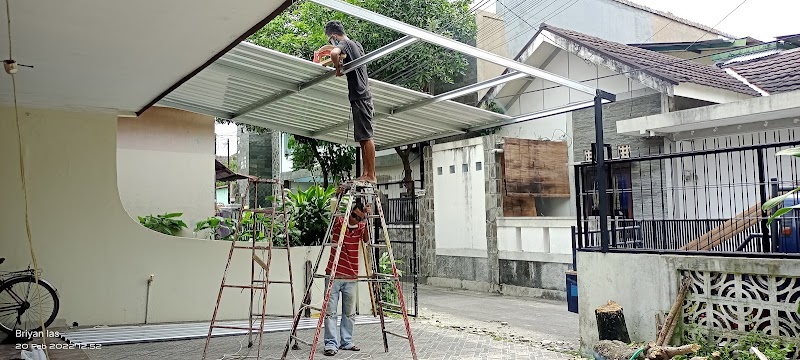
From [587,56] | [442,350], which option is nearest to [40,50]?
[442,350]

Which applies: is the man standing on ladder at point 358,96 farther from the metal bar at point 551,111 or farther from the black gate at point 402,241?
the black gate at point 402,241

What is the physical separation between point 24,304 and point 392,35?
11735 mm

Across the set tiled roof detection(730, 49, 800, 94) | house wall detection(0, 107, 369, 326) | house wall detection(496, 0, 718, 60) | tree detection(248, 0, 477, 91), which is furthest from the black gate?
house wall detection(496, 0, 718, 60)

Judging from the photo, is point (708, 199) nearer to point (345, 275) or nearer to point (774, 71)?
point (774, 71)

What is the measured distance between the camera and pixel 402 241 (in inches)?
474

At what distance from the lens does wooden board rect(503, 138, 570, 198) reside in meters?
15.3

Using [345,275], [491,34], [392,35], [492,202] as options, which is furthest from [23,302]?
[491,34]

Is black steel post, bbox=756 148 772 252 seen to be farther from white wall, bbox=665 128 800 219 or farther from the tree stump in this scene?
white wall, bbox=665 128 800 219

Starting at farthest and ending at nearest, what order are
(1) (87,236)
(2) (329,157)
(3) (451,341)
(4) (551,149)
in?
1. (2) (329,157)
2. (4) (551,149)
3. (1) (87,236)
4. (3) (451,341)

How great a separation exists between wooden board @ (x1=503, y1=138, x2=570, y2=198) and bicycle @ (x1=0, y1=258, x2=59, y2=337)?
1010 centimetres

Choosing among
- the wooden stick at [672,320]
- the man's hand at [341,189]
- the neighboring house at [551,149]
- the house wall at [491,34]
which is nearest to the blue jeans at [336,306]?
the man's hand at [341,189]

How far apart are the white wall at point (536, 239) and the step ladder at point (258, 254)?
18.5 ft

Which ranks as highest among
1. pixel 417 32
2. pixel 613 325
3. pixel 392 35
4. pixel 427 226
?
pixel 392 35

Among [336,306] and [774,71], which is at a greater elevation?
[774,71]
